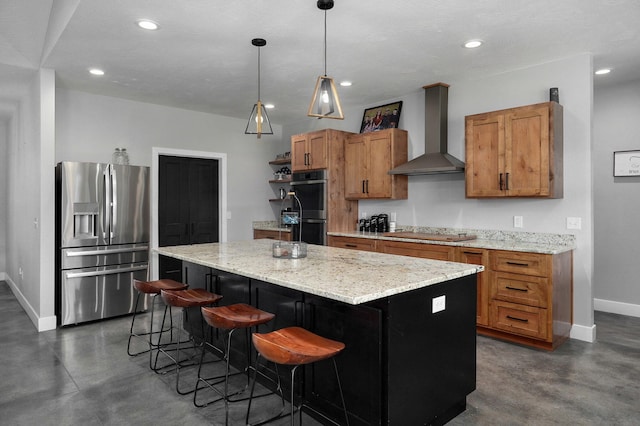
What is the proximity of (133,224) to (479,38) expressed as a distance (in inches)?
163

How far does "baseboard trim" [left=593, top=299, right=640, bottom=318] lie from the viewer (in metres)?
4.54

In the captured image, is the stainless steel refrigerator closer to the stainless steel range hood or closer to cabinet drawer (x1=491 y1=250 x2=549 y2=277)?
the stainless steel range hood

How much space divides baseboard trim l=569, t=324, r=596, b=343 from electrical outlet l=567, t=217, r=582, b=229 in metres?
0.96

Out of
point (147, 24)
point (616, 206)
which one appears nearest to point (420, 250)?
point (616, 206)

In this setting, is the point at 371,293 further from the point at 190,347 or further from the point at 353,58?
the point at 353,58

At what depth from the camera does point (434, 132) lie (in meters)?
4.72

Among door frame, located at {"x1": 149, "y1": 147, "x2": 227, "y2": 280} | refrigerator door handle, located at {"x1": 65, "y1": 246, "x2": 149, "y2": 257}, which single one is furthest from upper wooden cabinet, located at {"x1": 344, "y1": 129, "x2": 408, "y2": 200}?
refrigerator door handle, located at {"x1": 65, "y1": 246, "x2": 149, "y2": 257}

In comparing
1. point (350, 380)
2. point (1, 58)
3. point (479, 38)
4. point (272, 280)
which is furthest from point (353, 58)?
point (1, 58)

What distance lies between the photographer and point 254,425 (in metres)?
2.30

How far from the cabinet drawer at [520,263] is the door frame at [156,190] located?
403 cm

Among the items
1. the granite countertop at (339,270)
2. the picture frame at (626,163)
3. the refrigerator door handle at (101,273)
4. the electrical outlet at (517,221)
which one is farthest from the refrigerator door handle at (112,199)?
the picture frame at (626,163)

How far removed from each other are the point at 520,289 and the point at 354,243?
6.67ft

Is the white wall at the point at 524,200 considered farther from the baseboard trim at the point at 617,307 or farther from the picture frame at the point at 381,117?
the baseboard trim at the point at 617,307

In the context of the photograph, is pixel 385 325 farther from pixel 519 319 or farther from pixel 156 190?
pixel 156 190
